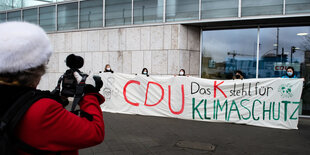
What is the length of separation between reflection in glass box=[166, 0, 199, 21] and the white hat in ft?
31.3

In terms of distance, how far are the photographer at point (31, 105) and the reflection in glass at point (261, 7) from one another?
934 centimetres

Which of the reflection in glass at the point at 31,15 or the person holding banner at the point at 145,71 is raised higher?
the reflection in glass at the point at 31,15

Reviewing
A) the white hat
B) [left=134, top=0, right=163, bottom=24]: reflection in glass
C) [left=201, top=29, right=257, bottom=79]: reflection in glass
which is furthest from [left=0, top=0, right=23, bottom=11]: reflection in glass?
the white hat

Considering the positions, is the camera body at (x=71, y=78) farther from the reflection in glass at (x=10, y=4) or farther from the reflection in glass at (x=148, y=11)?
the reflection in glass at (x=10, y=4)

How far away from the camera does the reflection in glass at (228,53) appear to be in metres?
10.3

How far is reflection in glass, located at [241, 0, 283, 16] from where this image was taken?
358 inches

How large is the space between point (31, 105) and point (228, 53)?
33.7ft

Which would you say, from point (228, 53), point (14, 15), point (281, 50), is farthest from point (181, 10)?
point (14, 15)

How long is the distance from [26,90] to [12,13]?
1629cm

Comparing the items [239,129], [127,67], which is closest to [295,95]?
[239,129]

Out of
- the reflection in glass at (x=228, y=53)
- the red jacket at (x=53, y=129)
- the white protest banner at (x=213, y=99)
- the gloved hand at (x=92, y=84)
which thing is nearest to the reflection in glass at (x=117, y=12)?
the white protest banner at (x=213, y=99)

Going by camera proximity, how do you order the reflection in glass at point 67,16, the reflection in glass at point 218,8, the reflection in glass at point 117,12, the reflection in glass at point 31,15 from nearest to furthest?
the reflection in glass at point 218,8
the reflection in glass at point 117,12
the reflection in glass at point 67,16
the reflection in glass at point 31,15

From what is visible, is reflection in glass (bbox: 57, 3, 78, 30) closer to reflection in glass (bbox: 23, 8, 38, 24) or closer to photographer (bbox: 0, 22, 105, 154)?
reflection in glass (bbox: 23, 8, 38, 24)

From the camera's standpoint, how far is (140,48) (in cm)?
1119
